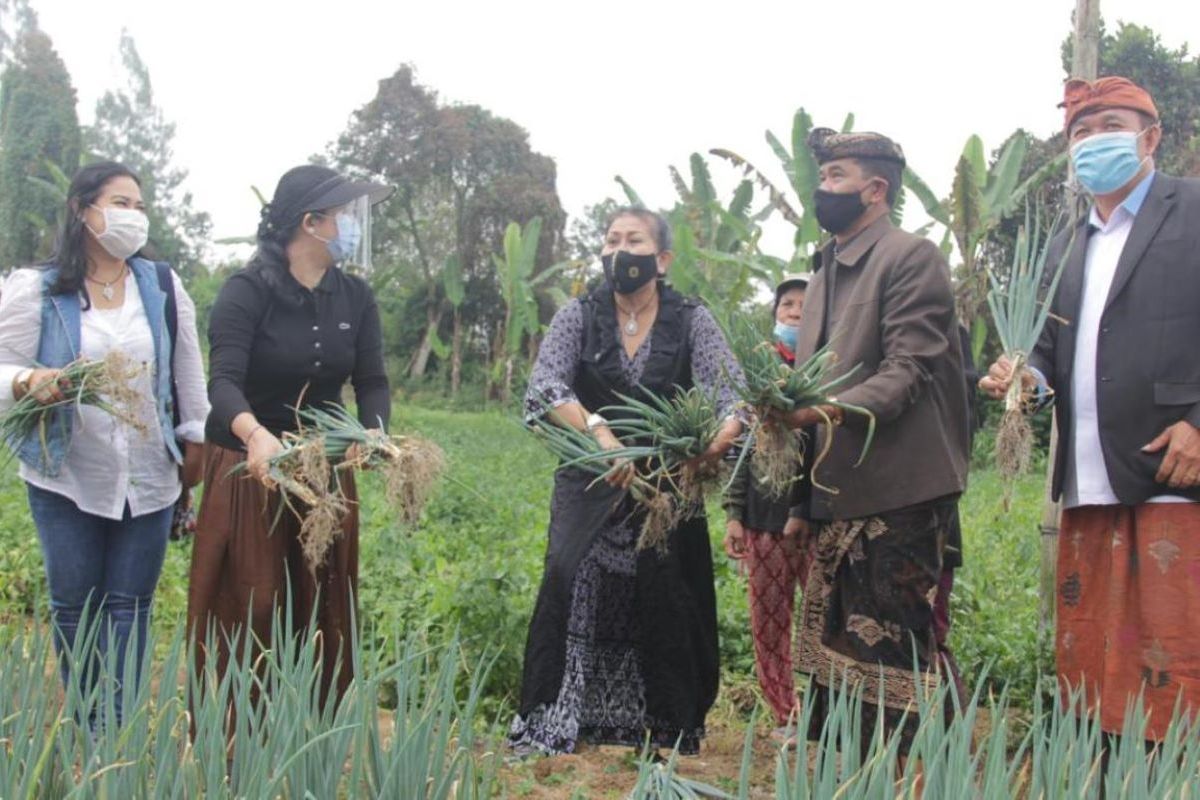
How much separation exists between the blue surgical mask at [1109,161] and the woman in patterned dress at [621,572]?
42.1 inches

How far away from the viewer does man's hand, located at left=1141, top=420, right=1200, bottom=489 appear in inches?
112

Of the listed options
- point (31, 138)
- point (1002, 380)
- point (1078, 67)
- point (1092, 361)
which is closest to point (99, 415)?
point (1002, 380)

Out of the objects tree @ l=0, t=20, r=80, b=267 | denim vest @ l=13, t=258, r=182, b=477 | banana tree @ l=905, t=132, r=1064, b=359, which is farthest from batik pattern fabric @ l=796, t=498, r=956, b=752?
tree @ l=0, t=20, r=80, b=267

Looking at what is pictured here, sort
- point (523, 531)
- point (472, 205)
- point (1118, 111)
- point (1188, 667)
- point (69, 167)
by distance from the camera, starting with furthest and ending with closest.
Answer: point (69, 167), point (472, 205), point (523, 531), point (1118, 111), point (1188, 667)

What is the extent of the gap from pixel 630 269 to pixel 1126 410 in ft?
4.52

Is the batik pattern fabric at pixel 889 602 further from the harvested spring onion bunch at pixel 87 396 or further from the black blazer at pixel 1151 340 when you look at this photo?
the harvested spring onion bunch at pixel 87 396

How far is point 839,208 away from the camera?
324 cm

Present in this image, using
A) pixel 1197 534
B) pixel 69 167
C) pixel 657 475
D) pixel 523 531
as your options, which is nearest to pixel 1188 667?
pixel 1197 534

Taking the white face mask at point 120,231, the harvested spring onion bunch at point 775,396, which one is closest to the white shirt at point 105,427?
the white face mask at point 120,231

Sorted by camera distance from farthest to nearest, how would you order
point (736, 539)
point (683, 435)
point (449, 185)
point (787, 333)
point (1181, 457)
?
point (449, 185), point (787, 333), point (736, 539), point (683, 435), point (1181, 457)

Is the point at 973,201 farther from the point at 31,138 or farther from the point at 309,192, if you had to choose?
the point at 31,138

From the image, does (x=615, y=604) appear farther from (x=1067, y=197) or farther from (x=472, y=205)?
(x=472, y=205)

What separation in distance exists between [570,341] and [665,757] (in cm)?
130

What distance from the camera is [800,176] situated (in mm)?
10453
